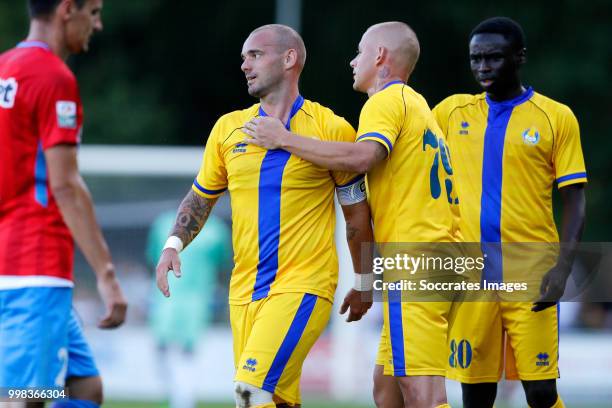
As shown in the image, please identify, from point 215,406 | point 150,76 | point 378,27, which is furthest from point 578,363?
point 150,76

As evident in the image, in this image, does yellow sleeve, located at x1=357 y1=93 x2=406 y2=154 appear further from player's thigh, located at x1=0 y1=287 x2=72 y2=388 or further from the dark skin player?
player's thigh, located at x1=0 y1=287 x2=72 y2=388

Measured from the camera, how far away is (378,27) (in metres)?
6.76

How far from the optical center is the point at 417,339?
6289mm

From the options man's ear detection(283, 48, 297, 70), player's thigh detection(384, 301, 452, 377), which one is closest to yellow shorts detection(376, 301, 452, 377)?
player's thigh detection(384, 301, 452, 377)

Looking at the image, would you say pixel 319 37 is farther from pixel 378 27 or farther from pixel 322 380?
pixel 378 27

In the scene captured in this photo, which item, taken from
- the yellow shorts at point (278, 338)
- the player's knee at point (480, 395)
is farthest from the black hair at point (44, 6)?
the player's knee at point (480, 395)

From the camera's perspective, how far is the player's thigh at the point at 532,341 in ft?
23.2

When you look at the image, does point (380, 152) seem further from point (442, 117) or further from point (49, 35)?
point (49, 35)

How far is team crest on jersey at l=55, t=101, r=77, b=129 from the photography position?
18.8 ft

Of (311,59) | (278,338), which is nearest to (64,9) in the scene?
(278,338)

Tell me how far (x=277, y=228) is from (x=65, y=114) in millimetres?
1363

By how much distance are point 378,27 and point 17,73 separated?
2.16m

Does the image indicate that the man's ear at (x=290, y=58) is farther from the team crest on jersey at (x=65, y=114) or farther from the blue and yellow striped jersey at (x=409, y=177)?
the team crest on jersey at (x=65, y=114)

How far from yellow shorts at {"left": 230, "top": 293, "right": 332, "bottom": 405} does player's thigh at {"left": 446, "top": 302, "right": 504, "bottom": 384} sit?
45.2 inches
